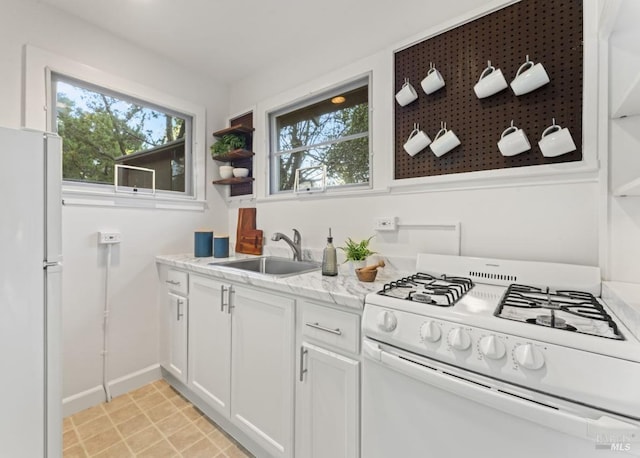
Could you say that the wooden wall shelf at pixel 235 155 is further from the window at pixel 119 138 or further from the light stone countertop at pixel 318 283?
the light stone countertop at pixel 318 283

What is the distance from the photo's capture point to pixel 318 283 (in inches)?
51.1

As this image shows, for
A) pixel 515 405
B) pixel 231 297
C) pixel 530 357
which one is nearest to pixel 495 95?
pixel 530 357

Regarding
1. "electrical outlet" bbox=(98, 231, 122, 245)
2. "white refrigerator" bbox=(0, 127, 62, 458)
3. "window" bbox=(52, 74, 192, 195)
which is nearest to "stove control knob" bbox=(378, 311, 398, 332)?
"white refrigerator" bbox=(0, 127, 62, 458)

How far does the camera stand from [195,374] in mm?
1817

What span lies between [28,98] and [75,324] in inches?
55.4

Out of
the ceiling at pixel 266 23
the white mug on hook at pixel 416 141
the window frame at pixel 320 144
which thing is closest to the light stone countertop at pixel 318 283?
the window frame at pixel 320 144

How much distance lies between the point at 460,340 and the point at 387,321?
0.22 m

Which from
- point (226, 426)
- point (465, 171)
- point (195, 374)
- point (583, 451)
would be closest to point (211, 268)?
point (195, 374)

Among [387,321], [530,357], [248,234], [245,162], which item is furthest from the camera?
[245,162]

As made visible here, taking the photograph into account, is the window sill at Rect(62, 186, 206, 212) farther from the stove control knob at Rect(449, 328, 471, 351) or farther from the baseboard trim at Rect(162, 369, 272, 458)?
the stove control knob at Rect(449, 328, 471, 351)

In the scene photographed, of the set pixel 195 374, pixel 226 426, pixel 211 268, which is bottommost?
pixel 226 426

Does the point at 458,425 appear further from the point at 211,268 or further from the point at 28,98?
the point at 28,98

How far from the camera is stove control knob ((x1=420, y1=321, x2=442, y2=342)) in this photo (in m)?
0.81

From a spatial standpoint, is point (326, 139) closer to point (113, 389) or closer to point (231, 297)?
point (231, 297)
